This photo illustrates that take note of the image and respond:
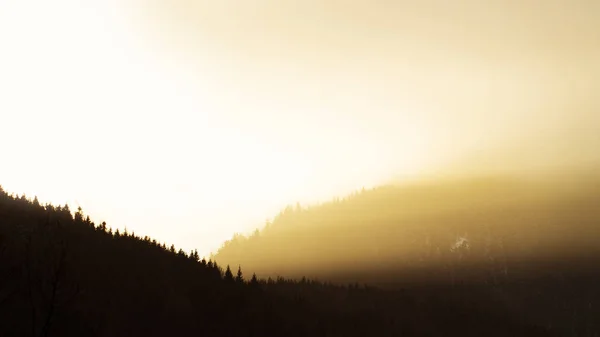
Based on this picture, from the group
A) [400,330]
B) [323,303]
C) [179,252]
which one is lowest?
[400,330]

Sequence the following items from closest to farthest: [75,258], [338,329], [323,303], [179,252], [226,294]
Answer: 1. [75,258]
2. [226,294]
3. [179,252]
4. [338,329]
5. [323,303]

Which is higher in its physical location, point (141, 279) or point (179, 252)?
point (179, 252)

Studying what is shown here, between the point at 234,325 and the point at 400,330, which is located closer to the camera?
the point at 234,325

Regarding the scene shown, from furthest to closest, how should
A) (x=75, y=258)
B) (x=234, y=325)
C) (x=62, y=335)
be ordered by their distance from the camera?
1. (x=234, y=325)
2. (x=75, y=258)
3. (x=62, y=335)

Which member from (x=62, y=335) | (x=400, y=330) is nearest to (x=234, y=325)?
(x=62, y=335)

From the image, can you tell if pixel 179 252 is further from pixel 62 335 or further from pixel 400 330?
pixel 400 330

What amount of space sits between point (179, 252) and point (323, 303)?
75232mm

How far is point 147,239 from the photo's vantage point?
12369cm

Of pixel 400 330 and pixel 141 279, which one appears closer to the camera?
pixel 141 279

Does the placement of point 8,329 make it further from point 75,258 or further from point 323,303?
point 323,303

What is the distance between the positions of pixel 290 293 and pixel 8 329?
15300 centimetres

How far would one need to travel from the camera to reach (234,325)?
112 m

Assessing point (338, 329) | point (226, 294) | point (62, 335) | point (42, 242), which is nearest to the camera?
point (62, 335)

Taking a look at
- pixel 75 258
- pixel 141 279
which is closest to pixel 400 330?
pixel 141 279
